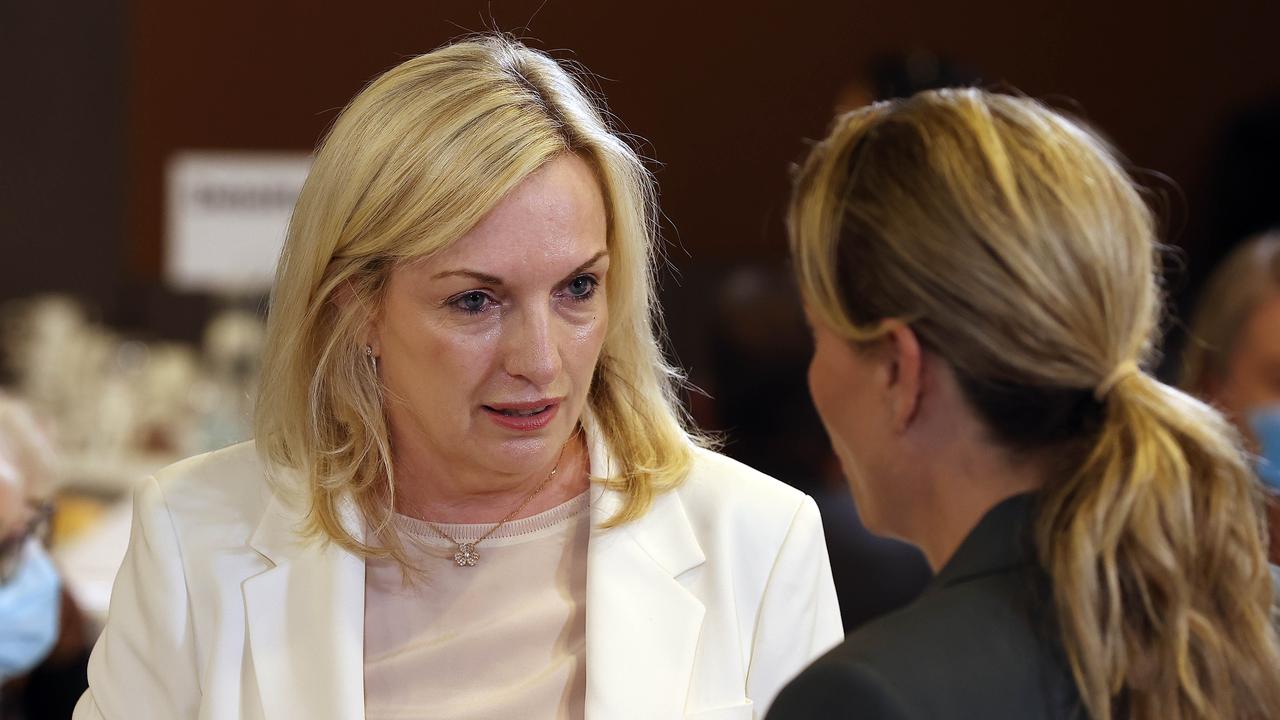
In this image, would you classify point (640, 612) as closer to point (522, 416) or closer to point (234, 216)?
A: point (522, 416)

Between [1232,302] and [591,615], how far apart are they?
1.76m

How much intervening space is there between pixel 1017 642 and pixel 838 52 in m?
5.49

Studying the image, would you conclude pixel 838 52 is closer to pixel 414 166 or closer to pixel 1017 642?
pixel 414 166

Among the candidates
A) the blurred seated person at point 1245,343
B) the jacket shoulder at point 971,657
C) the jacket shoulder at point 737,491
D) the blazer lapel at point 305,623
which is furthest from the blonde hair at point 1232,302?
the jacket shoulder at point 971,657

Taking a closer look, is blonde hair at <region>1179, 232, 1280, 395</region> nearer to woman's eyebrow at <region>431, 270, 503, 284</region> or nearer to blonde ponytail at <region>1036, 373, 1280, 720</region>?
woman's eyebrow at <region>431, 270, 503, 284</region>

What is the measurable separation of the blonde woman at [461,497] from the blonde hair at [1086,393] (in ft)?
1.99

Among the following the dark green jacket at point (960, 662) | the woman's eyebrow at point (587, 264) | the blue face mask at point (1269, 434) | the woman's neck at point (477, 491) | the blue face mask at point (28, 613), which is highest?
the dark green jacket at point (960, 662)

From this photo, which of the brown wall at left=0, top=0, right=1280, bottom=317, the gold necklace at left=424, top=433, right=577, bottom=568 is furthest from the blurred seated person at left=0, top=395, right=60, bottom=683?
the brown wall at left=0, top=0, right=1280, bottom=317

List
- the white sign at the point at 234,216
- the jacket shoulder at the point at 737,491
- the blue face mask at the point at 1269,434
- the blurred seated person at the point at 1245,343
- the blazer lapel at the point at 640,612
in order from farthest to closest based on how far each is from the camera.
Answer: the white sign at the point at 234,216, the blurred seated person at the point at 1245,343, the blue face mask at the point at 1269,434, the jacket shoulder at the point at 737,491, the blazer lapel at the point at 640,612

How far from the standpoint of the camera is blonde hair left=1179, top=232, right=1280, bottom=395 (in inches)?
112

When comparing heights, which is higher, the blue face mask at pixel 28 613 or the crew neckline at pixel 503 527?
the crew neckline at pixel 503 527

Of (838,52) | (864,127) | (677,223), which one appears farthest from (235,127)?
(864,127)

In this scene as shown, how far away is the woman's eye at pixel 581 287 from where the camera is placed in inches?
67.0

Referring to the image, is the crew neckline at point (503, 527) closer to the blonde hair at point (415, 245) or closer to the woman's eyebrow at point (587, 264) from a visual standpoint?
the blonde hair at point (415, 245)
